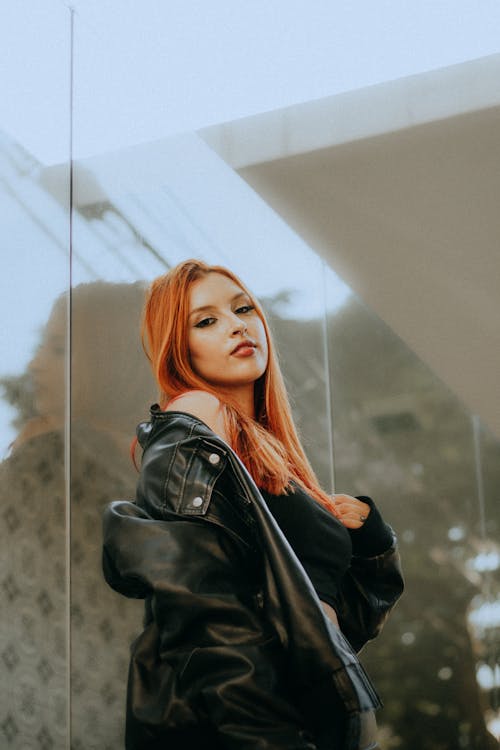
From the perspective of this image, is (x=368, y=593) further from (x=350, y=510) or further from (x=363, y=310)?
(x=363, y=310)

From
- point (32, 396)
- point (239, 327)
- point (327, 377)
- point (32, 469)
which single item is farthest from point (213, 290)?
point (32, 469)

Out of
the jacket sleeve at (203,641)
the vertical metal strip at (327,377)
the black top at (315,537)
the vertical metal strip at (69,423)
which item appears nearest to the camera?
the jacket sleeve at (203,641)

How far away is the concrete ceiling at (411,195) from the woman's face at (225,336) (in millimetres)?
499

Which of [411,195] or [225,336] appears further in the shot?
[411,195]

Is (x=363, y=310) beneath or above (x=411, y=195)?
beneath

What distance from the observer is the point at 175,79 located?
3.71 meters

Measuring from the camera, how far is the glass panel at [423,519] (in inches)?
123

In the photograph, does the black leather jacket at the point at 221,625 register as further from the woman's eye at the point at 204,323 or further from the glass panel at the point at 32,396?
the woman's eye at the point at 204,323

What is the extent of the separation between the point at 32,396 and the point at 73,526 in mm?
455

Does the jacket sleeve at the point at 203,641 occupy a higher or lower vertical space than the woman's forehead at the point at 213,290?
lower

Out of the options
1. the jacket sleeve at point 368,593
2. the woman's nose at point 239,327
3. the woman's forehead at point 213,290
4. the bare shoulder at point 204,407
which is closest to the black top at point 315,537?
the jacket sleeve at point 368,593

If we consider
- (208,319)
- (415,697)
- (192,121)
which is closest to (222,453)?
(208,319)

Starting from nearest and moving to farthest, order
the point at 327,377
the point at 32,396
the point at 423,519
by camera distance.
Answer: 1. the point at 32,396
2. the point at 423,519
3. the point at 327,377

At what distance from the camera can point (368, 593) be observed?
301 cm
